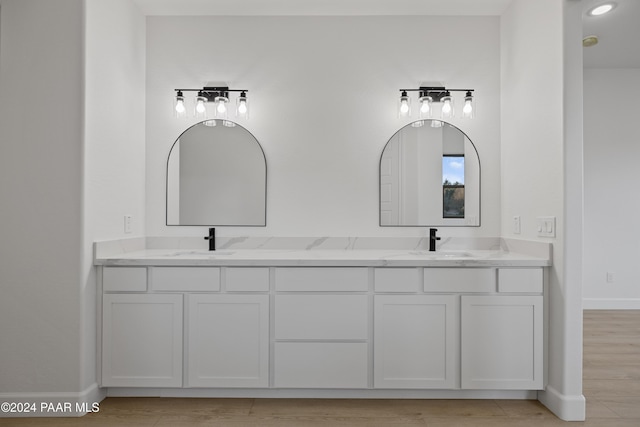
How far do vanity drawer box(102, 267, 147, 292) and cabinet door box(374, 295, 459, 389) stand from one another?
53.9 inches

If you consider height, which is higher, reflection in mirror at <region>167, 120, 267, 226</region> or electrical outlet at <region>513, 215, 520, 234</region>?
reflection in mirror at <region>167, 120, 267, 226</region>

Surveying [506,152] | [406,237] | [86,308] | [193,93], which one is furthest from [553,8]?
[86,308]

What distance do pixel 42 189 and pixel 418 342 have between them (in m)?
2.26

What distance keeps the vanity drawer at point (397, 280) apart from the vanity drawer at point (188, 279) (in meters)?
0.94

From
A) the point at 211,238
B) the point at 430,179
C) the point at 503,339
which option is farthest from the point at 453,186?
the point at 211,238

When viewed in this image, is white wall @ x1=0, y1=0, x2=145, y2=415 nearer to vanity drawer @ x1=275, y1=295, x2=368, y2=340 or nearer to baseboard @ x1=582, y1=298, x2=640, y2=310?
vanity drawer @ x1=275, y1=295, x2=368, y2=340

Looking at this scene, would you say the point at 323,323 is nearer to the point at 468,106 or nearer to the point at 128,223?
the point at 128,223

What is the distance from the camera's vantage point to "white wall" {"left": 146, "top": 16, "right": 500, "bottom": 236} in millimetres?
3023

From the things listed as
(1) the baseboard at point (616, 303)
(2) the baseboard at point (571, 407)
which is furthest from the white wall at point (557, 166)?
(1) the baseboard at point (616, 303)

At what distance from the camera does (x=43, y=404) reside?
7.37ft

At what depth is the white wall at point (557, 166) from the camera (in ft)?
7.29

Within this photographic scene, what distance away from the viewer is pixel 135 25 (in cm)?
287

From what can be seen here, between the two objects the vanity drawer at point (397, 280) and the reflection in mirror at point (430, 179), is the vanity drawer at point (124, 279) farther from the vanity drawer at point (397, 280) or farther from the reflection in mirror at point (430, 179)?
the reflection in mirror at point (430, 179)

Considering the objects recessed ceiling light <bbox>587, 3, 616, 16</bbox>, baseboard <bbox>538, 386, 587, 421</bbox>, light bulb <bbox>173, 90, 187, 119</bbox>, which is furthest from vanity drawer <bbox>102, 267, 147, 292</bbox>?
recessed ceiling light <bbox>587, 3, 616, 16</bbox>
